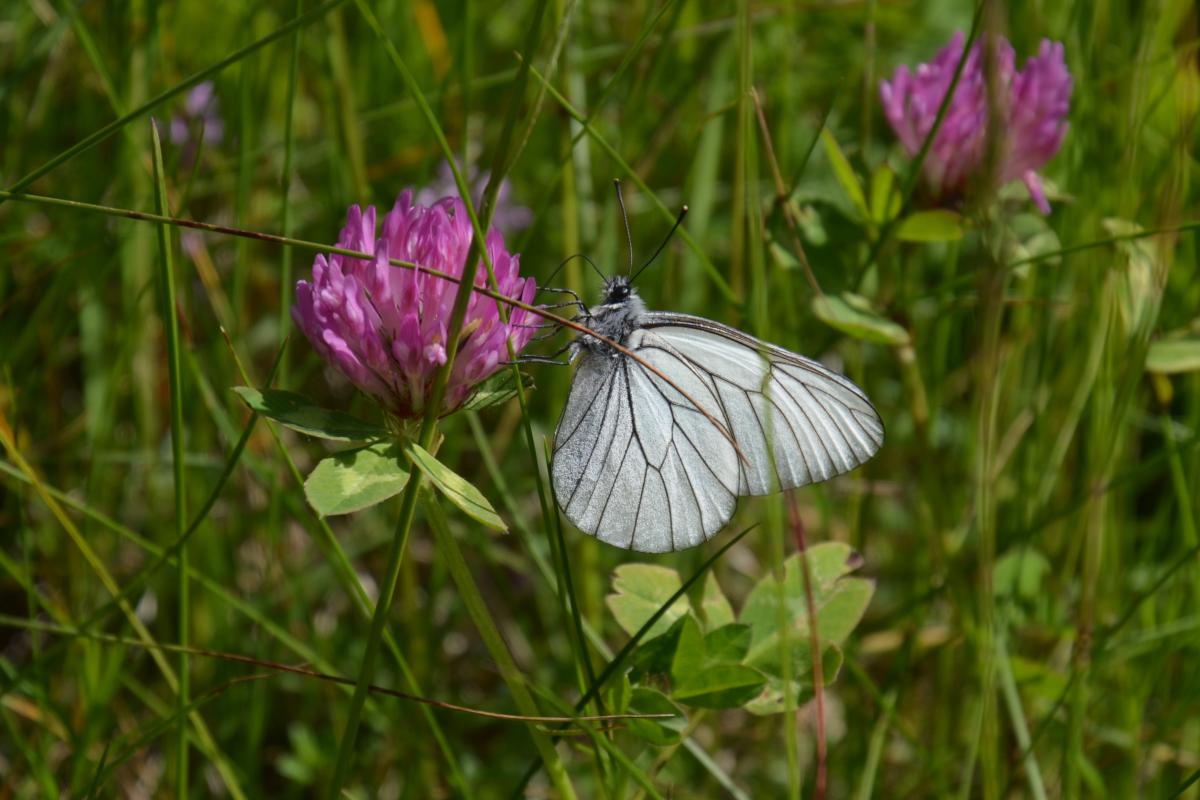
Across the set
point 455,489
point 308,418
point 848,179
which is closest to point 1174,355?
point 848,179

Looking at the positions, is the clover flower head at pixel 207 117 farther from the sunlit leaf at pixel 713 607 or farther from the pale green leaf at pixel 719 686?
the pale green leaf at pixel 719 686

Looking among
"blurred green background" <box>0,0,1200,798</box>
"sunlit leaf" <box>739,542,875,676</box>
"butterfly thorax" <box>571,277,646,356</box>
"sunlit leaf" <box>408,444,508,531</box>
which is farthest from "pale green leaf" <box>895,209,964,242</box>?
"sunlit leaf" <box>408,444,508,531</box>

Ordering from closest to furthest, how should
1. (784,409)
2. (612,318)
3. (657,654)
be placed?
1. (657,654)
2. (612,318)
3. (784,409)

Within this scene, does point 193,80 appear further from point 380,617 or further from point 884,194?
point 884,194

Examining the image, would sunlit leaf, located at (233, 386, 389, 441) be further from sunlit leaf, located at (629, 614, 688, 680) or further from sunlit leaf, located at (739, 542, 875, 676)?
sunlit leaf, located at (739, 542, 875, 676)

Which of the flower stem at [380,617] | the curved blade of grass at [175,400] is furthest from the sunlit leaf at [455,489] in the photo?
the curved blade of grass at [175,400]

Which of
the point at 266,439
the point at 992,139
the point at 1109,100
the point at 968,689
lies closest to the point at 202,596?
the point at 266,439

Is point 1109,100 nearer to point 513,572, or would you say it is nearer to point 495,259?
point 513,572
